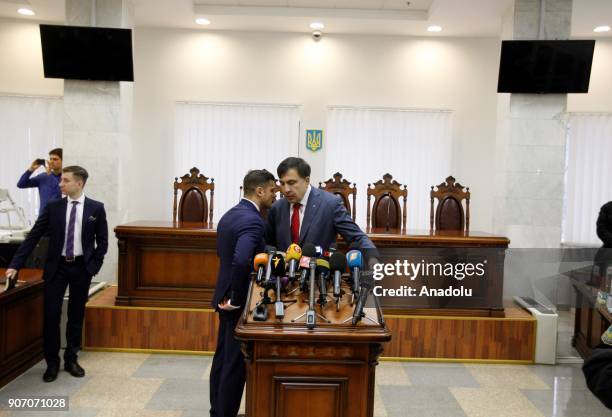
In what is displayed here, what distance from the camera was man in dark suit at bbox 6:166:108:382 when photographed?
437 cm

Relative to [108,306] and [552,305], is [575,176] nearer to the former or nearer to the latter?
[552,305]

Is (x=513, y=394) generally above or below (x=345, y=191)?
below

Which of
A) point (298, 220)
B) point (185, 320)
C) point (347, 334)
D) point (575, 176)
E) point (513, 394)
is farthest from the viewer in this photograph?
point (575, 176)

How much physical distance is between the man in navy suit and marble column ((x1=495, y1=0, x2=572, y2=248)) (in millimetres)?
4041

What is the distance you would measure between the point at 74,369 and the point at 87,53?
3.66m

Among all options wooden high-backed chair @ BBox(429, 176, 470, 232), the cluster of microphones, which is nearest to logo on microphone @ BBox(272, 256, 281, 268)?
the cluster of microphones

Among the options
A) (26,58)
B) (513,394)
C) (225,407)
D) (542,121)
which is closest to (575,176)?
(542,121)

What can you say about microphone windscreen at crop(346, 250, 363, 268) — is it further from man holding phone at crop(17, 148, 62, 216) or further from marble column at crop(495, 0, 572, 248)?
man holding phone at crop(17, 148, 62, 216)

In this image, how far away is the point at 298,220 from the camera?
3.47 metres

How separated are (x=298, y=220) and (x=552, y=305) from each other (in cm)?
310

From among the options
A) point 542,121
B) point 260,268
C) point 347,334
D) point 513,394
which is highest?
point 542,121

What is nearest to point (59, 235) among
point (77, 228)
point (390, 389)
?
point (77, 228)

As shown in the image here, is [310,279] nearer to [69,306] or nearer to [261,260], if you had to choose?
[261,260]

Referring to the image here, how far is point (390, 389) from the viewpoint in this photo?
178 inches
